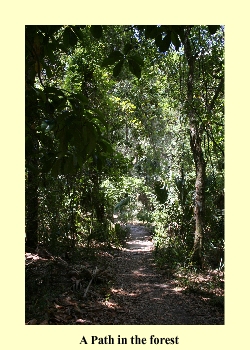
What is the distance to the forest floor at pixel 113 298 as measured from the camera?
3.98m

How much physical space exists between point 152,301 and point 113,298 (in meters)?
0.62

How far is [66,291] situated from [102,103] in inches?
226

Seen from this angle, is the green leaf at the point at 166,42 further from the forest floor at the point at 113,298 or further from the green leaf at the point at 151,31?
the forest floor at the point at 113,298

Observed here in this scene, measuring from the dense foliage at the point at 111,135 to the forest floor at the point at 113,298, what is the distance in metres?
0.94

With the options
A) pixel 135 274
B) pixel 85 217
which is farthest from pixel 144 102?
pixel 135 274

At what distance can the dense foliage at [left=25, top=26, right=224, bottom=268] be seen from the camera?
8.25 feet

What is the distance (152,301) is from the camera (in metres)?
5.16

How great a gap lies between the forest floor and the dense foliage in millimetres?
936

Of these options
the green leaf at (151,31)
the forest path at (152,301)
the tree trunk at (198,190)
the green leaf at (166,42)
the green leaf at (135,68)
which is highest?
the green leaf at (151,31)

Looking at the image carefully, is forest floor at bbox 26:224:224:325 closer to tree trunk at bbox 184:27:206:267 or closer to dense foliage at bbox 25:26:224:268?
tree trunk at bbox 184:27:206:267

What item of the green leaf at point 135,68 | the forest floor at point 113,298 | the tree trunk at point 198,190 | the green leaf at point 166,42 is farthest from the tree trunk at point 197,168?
the green leaf at point 135,68

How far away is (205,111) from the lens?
5.98 m

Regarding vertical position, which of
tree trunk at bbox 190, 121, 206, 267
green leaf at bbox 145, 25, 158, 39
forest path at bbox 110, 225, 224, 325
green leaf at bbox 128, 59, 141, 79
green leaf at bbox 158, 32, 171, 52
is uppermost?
green leaf at bbox 145, 25, 158, 39

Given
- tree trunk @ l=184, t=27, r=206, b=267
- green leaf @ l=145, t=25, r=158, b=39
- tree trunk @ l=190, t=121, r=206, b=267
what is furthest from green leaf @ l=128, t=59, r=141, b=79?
tree trunk @ l=190, t=121, r=206, b=267
